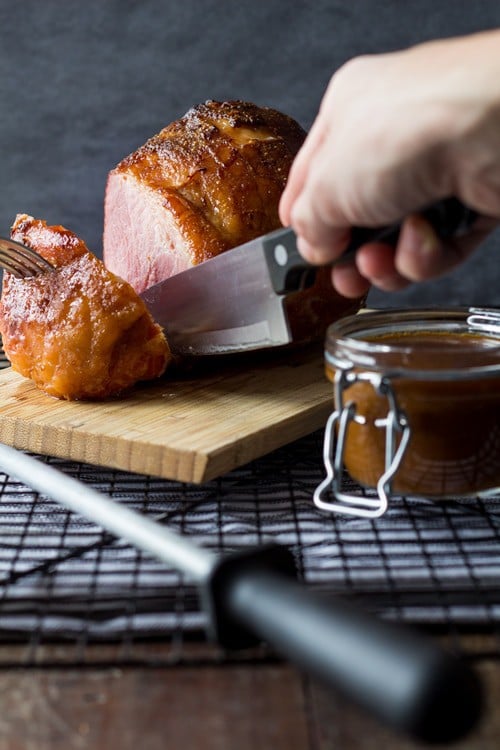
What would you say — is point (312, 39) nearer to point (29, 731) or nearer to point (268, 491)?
point (268, 491)

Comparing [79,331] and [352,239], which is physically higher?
[352,239]

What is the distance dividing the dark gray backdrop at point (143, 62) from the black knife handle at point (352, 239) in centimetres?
158

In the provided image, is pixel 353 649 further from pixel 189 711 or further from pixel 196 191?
pixel 196 191

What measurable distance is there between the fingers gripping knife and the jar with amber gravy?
258 mm

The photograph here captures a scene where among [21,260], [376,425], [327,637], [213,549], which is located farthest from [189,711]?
[21,260]

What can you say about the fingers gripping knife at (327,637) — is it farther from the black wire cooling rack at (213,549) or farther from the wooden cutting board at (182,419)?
the wooden cutting board at (182,419)

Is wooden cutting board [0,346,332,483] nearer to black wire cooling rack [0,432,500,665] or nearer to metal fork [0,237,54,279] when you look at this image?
black wire cooling rack [0,432,500,665]

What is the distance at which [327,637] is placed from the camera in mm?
787

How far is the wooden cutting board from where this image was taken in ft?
4.28

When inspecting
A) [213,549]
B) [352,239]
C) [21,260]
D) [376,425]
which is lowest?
[213,549]

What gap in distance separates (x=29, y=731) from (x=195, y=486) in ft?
1.78

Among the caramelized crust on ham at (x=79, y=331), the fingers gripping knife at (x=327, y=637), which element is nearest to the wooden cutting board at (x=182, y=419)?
the caramelized crust on ham at (x=79, y=331)

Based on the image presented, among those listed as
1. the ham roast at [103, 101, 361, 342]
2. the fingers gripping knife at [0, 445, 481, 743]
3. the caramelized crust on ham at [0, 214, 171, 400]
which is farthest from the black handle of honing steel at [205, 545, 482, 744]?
the ham roast at [103, 101, 361, 342]

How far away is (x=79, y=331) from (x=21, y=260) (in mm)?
182
